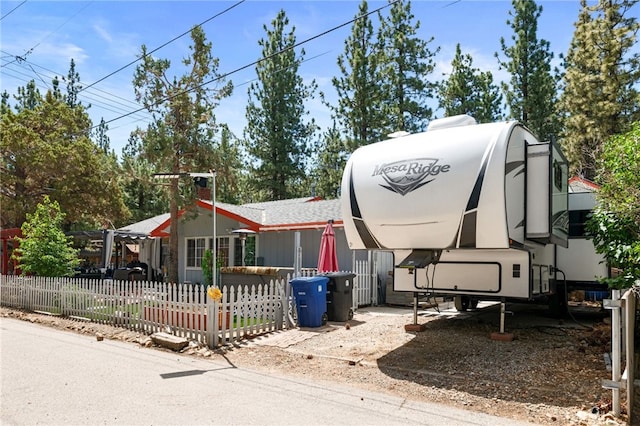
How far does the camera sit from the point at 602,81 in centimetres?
2344

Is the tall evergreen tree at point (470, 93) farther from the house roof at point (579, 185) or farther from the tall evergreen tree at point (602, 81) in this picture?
the house roof at point (579, 185)

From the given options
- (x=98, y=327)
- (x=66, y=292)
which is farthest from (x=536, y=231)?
(x=66, y=292)

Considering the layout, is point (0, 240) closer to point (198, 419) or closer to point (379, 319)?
point (379, 319)

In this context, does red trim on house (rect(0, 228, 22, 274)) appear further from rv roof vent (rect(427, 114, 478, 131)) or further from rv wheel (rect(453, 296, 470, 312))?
rv roof vent (rect(427, 114, 478, 131))

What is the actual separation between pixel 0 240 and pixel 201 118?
1106 centimetres

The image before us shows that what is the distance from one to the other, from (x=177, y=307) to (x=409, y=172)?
5.14 meters

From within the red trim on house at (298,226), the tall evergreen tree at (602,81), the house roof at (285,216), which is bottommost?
the red trim on house at (298,226)

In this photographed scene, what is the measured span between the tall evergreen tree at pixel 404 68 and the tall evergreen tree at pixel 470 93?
2212mm

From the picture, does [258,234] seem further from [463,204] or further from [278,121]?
[278,121]

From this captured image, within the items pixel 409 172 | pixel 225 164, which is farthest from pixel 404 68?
pixel 409 172

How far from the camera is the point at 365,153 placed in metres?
8.62

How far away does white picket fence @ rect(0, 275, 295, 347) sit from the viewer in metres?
9.05

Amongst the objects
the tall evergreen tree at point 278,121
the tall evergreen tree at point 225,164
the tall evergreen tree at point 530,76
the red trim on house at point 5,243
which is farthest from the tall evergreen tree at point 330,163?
the red trim on house at point 5,243

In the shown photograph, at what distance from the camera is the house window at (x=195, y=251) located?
Result: 67.3 feet
